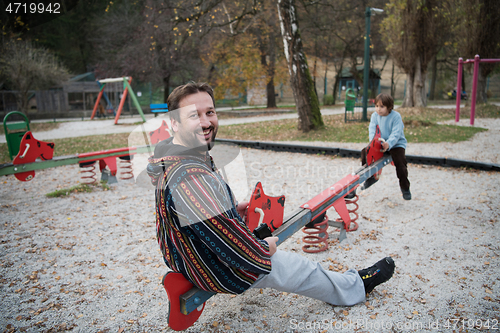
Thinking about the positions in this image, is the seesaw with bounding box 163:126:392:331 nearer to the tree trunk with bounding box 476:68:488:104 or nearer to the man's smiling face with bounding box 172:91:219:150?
the man's smiling face with bounding box 172:91:219:150

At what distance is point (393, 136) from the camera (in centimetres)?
463

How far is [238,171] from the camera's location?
693 cm

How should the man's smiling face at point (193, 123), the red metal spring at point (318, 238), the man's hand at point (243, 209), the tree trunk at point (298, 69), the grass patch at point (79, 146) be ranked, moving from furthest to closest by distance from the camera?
the tree trunk at point (298, 69), the grass patch at point (79, 146), the red metal spring at point (318, 238), the man's hand at point (243, 209), the man's smiling face at point (193, 123)

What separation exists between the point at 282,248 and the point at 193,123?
7.43 feet

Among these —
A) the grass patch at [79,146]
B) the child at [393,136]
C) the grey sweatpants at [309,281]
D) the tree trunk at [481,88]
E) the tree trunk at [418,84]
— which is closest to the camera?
the grey sweatpants at [309,281]

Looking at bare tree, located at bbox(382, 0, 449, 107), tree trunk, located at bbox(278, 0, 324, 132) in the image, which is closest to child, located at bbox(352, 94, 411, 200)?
tree trunk, located at bbox(278, 0, 324, 132)

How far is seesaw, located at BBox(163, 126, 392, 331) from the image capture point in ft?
6.24

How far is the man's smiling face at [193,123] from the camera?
175 cm

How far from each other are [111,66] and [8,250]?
26.4 m

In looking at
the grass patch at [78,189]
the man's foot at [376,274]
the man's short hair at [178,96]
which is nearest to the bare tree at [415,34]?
the grass patch at [78,189]

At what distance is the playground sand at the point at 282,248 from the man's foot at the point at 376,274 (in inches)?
5.5

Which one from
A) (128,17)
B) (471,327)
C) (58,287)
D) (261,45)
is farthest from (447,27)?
(128,17)

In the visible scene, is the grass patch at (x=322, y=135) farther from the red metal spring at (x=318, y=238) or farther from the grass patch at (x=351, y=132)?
the red metal spring at (x=318, y=238)

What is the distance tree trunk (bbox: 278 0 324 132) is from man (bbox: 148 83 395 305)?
9203mm
